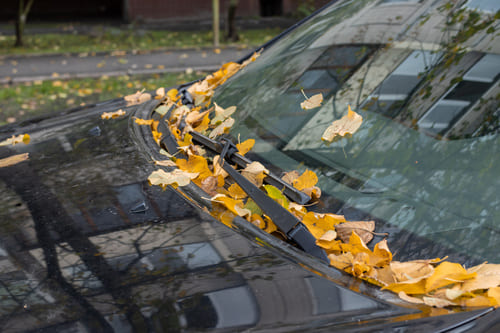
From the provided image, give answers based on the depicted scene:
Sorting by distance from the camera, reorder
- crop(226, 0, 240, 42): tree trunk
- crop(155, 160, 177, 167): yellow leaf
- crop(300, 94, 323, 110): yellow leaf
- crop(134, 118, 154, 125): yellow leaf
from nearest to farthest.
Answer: crop(155, 160, 177, 167): yellow leaf, crop(300, 94, 323, 110): yellow leaf, crop(134, 118, 154, 125): yellow leaf, crop(226, 0, 240, 42): tree trunk

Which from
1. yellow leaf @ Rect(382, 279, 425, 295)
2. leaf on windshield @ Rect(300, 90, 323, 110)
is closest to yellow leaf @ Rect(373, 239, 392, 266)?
yellow leaf @ Rect(382, 279, 425, 295)

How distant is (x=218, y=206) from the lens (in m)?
1.39

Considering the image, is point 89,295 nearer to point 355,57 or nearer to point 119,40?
point 355,57

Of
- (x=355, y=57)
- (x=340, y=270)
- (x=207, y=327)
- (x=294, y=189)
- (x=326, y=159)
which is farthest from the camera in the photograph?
(x=355, y=57)

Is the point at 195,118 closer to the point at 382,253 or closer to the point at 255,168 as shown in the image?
the point at 255,168

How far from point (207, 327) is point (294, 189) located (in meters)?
0.53

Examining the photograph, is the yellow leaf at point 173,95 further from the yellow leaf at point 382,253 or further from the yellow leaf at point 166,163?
the yellow leaf at point 382,253

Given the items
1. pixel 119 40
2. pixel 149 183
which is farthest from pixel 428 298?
pixel 119 40

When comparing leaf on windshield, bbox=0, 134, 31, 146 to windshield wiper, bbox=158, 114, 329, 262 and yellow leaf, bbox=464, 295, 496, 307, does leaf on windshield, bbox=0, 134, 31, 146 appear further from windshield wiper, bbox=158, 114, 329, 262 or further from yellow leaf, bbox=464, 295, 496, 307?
yellow leaf, bbox=464, 295, 496, 307

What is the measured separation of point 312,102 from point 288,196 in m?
0.46

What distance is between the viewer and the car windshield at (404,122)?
130 centimetres

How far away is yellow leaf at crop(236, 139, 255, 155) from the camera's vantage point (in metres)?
1.65

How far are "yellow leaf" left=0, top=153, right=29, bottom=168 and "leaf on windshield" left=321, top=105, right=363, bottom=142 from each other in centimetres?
107

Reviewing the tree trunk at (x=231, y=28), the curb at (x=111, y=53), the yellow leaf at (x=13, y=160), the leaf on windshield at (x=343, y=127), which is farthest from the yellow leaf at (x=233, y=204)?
the tree trunk at (x=231, y=28)
